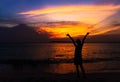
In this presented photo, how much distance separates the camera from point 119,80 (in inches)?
627

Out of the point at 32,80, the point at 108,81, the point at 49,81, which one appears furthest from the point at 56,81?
the point at 108,81

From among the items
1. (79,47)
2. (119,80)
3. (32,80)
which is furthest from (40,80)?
(119,80)

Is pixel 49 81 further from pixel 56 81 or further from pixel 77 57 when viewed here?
pixel 77 57

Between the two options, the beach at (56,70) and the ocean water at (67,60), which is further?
the ocean water at (67,60)

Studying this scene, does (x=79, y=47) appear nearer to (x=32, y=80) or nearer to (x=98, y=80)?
(x=98, y=80)

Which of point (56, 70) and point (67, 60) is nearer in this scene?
point (56, 70)

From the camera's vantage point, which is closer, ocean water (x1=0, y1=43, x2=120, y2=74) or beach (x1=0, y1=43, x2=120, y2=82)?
beach (x1=0, y1=43, x2=120, y2=82)

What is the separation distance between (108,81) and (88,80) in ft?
3.36

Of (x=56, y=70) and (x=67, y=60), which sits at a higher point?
(x=67, y=60)

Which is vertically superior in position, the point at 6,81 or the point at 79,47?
the point at 79,47

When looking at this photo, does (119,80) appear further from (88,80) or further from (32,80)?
(32,80)

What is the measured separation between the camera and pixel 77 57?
15727mm

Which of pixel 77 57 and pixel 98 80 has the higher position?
pixel 77 57

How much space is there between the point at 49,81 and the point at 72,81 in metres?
1.22
